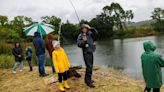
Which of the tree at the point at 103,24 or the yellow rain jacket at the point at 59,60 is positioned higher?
the tree at the point at 103,24

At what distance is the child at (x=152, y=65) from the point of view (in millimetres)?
5672

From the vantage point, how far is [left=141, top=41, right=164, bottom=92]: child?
5.67 m

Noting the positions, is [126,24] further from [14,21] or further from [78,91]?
[78,91]

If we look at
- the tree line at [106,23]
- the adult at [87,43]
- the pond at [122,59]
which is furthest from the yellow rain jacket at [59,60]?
the tree line at [106,23]

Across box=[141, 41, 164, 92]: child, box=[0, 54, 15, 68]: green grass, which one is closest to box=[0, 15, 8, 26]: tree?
box=[0, 54, 15, 68]: green grass

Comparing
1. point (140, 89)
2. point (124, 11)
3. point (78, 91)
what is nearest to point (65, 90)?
point (78, 91)

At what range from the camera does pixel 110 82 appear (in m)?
8.32

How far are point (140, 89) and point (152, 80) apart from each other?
220 centimetres

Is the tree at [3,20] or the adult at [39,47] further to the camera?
the tree at [3,20]

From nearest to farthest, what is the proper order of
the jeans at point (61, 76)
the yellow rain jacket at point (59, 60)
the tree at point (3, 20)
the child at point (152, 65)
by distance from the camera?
the child at point (152, 65) → the yellow rain jacket at point (59, 60) → the jeans at point (61, 76) → the tree at point (3, 20)

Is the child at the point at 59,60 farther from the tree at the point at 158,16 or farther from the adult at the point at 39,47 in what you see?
the tree at the point at 158,16

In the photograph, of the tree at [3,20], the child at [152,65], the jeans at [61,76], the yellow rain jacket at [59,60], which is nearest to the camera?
the child at [152,65]

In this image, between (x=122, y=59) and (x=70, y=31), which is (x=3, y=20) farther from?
(x=122, y=59)

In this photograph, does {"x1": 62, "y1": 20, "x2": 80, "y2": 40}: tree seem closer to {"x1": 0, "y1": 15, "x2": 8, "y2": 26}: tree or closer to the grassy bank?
{"x1": 0, "y1": 15, "x2": 8, "y2": 26}: tree
